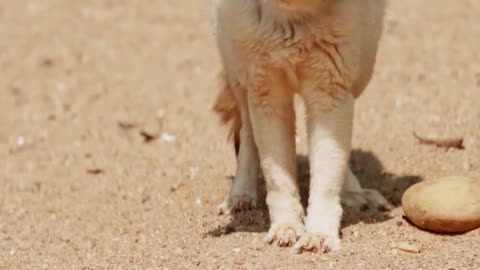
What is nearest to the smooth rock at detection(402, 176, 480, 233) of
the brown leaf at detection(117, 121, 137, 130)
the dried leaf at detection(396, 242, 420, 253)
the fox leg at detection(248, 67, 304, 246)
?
the dried leaf at detection(396, 242, 420, 253)

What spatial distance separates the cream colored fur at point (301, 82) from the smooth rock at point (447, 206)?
14.2 inches

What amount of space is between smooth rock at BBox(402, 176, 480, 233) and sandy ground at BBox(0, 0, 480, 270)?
2.3 inches

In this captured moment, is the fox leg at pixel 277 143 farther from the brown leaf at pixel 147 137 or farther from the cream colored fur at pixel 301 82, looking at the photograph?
the brown leaf at pixel 147 137

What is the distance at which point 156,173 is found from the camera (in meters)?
6.74

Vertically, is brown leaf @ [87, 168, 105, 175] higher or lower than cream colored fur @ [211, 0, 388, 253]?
lower

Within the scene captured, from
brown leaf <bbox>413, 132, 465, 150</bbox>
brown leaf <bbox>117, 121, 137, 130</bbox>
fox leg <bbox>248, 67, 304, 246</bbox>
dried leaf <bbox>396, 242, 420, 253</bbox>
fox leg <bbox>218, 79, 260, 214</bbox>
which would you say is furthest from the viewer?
brown leaf <bbox>117, 121, 137, 130</bbox>

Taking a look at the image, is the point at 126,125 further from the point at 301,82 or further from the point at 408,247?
the point at 408,247

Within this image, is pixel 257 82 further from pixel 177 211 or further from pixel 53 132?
pixel 53 132

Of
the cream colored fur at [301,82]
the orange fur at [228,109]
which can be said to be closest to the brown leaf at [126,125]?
the orange fur at [228,109]

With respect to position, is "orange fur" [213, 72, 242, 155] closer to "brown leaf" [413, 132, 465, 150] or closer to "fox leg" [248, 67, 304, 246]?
"fox leg" [248, 67, 304, 246]

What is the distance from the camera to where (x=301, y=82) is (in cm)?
505

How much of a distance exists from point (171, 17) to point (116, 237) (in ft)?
18.2

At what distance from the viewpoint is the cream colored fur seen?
4.90 m

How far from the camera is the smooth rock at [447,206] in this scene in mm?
4777
